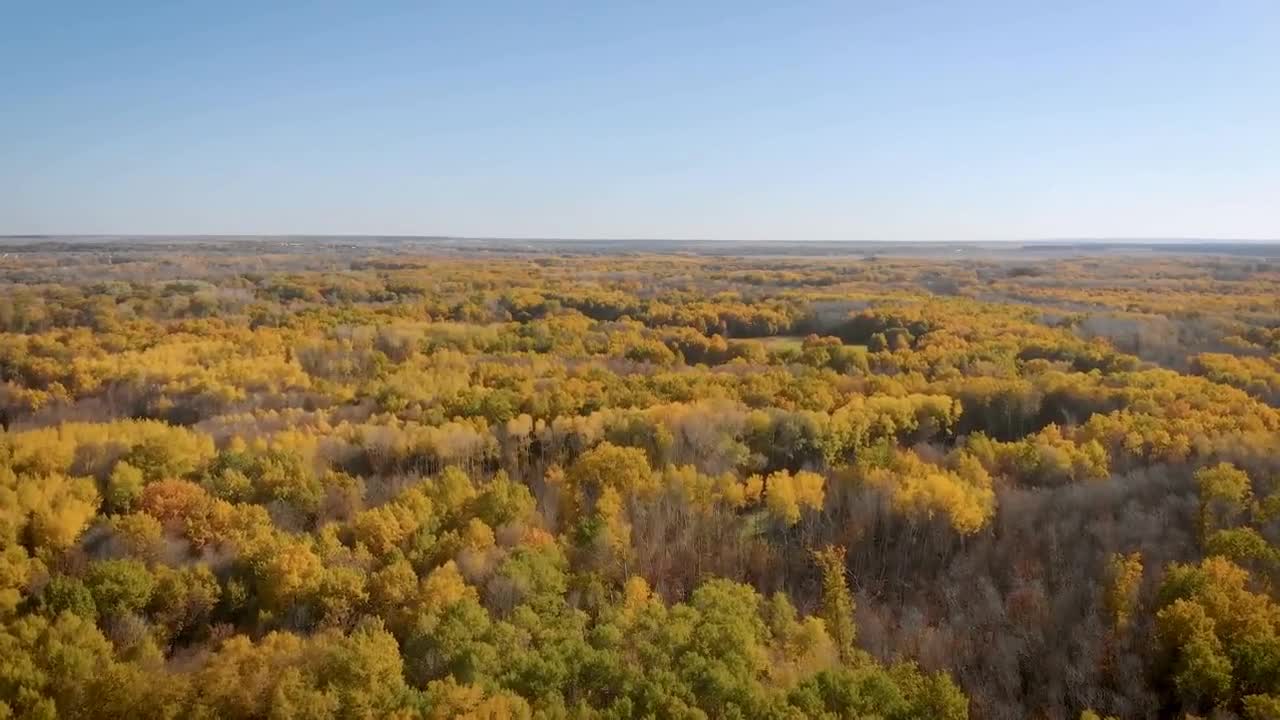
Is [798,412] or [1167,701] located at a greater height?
[798,412]

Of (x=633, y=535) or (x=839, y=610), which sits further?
(x=633, y=535)

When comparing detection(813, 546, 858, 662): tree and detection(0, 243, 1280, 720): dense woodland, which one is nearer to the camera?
detection(0, 243, 1280, 720): dense woodland

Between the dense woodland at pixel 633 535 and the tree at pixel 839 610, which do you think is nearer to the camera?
the dense woodland at pixel 633 535

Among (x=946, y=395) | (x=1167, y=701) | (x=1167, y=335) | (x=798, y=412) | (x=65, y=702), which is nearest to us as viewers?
(x=65, y=702)

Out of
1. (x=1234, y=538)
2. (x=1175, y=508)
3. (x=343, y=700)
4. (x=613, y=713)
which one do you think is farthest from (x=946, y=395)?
(x=343, y=700)

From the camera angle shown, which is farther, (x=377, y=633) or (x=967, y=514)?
(x=967, y=514)

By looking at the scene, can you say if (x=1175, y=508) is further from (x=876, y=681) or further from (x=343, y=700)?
(x=343, y=700)

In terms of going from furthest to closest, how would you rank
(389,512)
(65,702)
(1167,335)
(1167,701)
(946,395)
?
1. (1167,335)
2. (946,395)
3. (389,512)
4. (1167,701)
5. (65,702)
